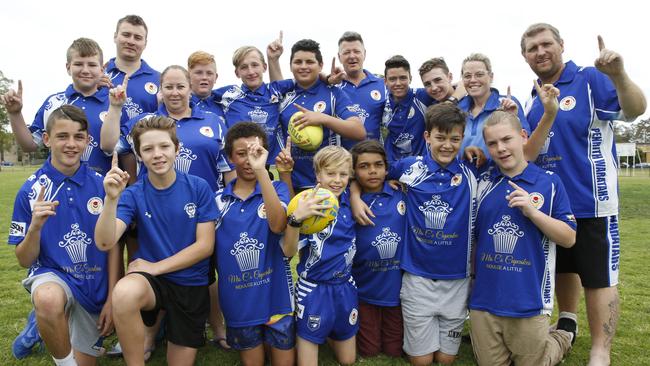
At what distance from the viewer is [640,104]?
3873 millimetres

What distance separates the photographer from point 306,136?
4551 millimetres

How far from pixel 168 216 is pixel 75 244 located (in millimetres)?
783

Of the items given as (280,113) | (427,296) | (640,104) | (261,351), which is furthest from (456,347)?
(280,113)

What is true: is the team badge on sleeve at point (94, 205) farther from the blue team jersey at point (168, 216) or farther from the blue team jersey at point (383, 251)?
the blue team jersey at point (383, 251)

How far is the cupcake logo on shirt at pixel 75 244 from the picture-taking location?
3.75m

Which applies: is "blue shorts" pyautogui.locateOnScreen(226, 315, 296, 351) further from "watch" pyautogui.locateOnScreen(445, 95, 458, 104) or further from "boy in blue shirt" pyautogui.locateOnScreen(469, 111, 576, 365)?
"watch" pyautogui.locateOnScreen(445, 95, 458, 104)

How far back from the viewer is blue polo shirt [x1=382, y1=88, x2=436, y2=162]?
5.29 meters

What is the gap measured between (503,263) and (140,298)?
282 cm

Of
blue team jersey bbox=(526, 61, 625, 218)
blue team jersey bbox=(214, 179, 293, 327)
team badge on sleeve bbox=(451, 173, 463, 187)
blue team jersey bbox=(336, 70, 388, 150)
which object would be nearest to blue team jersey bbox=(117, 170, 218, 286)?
blue team jersey bbox=(214, 179, 293, 327)

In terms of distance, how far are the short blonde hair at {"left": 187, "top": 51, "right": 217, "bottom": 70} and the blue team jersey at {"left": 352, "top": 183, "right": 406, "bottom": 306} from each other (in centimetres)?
221

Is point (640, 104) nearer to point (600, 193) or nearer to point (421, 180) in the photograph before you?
point (600, 193)

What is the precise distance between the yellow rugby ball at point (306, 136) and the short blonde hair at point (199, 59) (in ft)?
3.46

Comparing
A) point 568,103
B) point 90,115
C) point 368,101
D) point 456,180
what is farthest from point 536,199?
point 90,115

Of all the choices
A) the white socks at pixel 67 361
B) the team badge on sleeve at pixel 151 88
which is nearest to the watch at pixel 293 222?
the white socks at pixel 67 361
